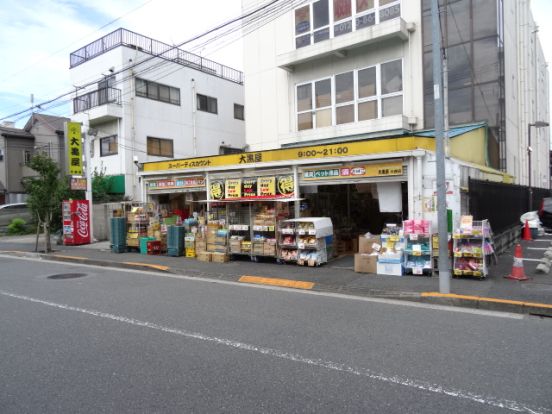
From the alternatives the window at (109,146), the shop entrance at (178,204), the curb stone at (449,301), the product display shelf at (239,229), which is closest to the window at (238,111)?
the window at (109,146)

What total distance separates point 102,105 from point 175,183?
10.5 m

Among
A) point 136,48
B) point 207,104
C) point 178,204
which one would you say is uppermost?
point 136,48

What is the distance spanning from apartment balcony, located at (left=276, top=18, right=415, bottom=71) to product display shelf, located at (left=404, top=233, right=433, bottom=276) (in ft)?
27.3

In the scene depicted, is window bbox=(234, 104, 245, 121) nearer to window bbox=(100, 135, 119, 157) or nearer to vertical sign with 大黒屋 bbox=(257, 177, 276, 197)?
window bbox=(100, 135, 119, 157)

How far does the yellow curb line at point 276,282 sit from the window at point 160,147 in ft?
54.0

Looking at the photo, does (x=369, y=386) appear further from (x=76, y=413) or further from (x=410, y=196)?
(x=410, y=196)

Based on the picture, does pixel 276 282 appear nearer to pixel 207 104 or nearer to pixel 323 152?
pixel 323 152

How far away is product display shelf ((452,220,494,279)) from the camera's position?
894 centimetres

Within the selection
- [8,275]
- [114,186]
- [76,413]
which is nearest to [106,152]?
[114,186]

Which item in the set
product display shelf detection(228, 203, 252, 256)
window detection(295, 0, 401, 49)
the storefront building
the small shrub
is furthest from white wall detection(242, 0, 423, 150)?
the small shrub

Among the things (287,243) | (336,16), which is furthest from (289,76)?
(287,243)

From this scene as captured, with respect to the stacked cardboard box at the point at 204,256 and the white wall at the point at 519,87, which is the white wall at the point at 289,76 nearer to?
the white wall at the point at 519,87

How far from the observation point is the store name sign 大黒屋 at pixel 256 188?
12.2 m

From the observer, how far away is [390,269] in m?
9.78
